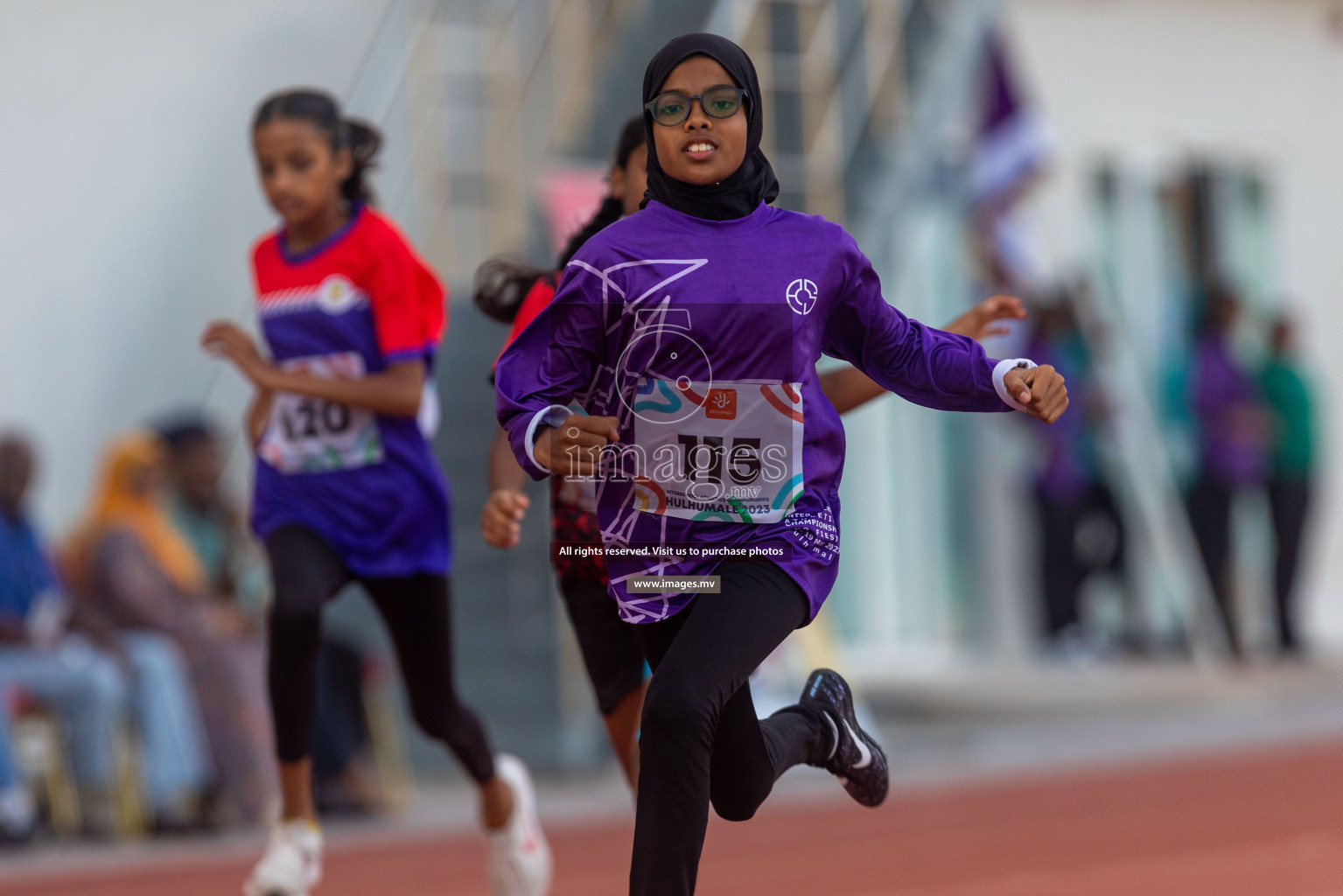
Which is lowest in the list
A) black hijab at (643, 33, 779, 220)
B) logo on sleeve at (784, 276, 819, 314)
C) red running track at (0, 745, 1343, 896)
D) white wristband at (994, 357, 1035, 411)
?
red running track at (0, 745, 1343, 896)

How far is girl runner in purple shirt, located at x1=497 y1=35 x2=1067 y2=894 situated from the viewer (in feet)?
12.3

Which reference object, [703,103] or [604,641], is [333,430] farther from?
[703,103]

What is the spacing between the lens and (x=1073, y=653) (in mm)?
13375

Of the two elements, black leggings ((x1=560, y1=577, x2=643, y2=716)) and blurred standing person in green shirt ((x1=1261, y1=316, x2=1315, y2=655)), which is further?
blurred standing person in green shirt ((x1=1261, y1=316, x2=1315, y2=655))

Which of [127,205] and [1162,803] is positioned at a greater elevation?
[127,205]

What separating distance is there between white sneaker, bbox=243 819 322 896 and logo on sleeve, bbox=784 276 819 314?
7.37 ft

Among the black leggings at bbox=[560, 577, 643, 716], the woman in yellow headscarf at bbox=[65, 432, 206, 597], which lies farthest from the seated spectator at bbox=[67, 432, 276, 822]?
the black leggings at bbox=[560, 577, 643, 716]

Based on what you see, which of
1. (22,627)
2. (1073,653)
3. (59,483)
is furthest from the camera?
(1073,653)

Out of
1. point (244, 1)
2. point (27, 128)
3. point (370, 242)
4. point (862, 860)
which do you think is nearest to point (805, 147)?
point (244, 1)

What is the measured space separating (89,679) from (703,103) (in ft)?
19.4

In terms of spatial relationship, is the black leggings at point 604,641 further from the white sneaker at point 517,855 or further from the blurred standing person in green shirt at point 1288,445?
the blurred standing person in green shirt at point 1288,445

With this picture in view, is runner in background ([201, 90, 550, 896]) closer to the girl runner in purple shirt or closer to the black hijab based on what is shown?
the girl runner in purple shirt

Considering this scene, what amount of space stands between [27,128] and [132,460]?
8.16ft

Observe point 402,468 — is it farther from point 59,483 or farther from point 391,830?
point 59,483
